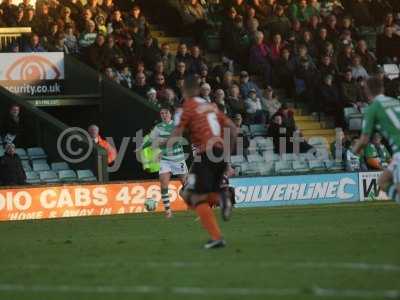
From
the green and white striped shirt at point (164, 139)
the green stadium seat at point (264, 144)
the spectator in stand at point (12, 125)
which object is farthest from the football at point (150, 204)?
the green stadium seat at point (264, 144)

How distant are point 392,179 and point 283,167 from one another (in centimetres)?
1438

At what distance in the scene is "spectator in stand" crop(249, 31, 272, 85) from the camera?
2969 cm

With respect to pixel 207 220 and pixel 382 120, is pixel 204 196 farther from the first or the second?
pixel 382 120

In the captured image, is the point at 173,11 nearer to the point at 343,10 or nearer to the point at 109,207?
the point at 343,10

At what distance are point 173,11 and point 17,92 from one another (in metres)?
6.31

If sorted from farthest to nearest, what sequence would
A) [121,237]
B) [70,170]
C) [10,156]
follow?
[70,170]
[10,156]
[121,237]

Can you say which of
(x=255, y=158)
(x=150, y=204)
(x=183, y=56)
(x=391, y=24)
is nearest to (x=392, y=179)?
(x=150, y=204)

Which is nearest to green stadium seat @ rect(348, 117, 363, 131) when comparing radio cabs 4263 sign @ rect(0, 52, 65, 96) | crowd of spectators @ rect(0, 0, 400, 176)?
crowd of spectators @ rect(0, 0, 400, 176)

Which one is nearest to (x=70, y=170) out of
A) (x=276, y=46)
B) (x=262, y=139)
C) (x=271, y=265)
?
(x=262, y=139)

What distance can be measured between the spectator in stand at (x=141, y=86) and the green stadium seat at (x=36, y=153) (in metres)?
2.84

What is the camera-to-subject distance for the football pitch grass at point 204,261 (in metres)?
9.70

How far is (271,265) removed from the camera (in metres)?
11.1

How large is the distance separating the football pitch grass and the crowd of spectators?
30.2ft

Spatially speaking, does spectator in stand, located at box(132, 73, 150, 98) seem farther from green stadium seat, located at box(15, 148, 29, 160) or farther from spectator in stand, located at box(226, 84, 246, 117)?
green stadium seat, located at box(15, 148, 29, 160)
